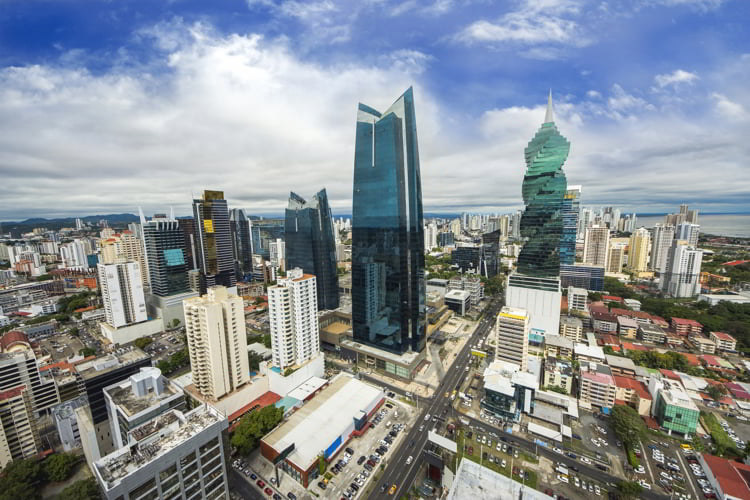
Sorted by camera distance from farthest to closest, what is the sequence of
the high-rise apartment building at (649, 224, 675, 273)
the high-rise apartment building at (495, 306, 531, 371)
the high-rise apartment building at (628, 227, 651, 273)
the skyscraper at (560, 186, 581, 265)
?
the high-rise apartment building at (628, 227, 651, 273), the high-rise apartment building at (649, 224, 675, 273), the skyscraper at (560, 186, 581, 265), the high-rise apartment building at (495, 306, 531, 371)

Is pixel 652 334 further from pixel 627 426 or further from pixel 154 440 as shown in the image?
pixel 154 440

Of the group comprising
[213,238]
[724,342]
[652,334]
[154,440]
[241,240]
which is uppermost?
[213,238]

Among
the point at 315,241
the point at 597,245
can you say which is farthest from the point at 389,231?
the point at 597,245

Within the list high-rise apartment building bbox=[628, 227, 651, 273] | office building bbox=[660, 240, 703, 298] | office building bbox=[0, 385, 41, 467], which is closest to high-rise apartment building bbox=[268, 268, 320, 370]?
office building bbox=[0, 385, 41, 467]

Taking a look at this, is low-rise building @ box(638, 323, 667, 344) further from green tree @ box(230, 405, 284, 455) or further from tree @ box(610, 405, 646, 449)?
green tree @ box(230, 405, 284, 455)

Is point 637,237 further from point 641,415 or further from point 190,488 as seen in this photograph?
point 190,488

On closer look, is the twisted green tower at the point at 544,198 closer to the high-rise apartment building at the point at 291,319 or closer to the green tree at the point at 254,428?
the high-rise apartment building at the point at 291,319
